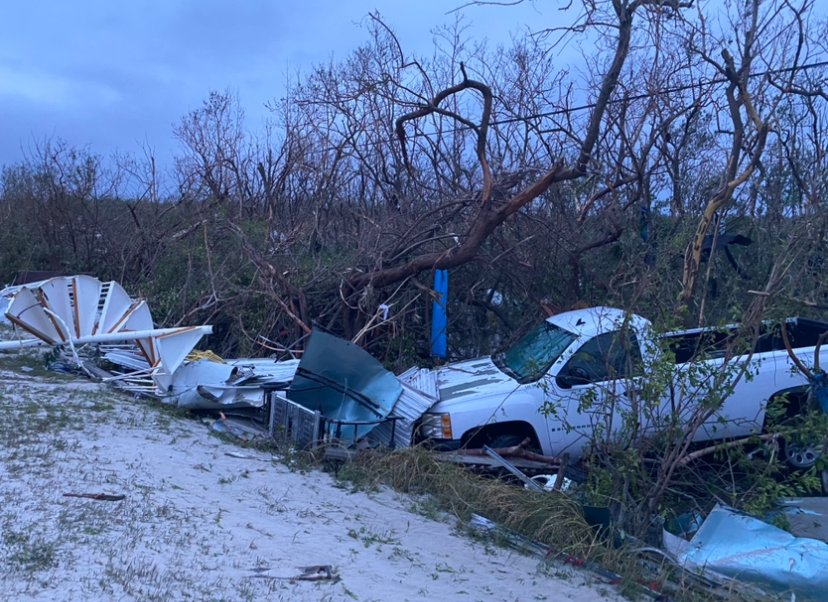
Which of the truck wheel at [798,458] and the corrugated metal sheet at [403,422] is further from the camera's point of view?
the corrugated metal sheet at [403,422]

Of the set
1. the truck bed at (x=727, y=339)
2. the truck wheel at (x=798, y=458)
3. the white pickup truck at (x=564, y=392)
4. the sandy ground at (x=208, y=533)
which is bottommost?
the sandy ground at (x=208, y=533)

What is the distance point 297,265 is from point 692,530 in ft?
27.4

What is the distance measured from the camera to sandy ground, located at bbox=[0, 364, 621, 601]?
5184mm

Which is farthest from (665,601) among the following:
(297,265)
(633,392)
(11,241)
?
(11,241)

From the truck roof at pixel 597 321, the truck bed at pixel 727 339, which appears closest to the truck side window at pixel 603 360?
the truck roof at pixel 597 321

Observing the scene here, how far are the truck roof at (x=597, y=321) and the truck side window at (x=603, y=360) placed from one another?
0.10 m

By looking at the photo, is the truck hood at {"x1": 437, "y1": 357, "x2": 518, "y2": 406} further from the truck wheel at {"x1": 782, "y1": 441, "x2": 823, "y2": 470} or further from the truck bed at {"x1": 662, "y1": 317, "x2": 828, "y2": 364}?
the truck wheel at {"x1": 782, "y1": 441, "x2": 823, "y2": 470}

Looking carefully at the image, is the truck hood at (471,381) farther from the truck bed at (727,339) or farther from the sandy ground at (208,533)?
the truck bed at (727,339)

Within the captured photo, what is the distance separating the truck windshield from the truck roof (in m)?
0.09

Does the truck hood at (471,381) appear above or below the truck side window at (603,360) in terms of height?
below

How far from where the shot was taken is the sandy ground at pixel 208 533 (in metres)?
5.18

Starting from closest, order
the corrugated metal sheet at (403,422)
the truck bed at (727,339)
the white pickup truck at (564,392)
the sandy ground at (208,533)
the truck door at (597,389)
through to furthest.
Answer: the sandy ground at (208,533) → the truck bed at (727,339) → the truck door at (597,389) → the white pickup truck at (564,392) → the corrugated metal sheet at (403,422)

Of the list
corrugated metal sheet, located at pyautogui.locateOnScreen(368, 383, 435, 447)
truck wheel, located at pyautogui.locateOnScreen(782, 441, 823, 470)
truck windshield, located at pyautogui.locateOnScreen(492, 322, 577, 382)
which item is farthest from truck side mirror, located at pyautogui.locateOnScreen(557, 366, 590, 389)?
truck wheel, located at pyautogui.locateOnScreen(782, 441, 823, 470)

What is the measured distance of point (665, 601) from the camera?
6.08 m
